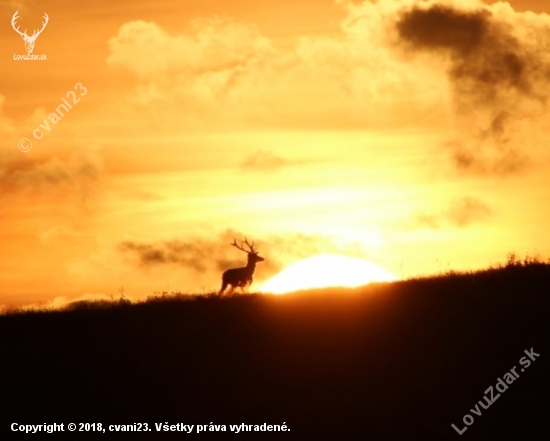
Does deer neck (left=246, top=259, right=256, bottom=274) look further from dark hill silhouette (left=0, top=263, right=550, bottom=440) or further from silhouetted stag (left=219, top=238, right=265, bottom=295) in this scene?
dark hill silhouette (left=0, top=263, right=550, bottom=440)

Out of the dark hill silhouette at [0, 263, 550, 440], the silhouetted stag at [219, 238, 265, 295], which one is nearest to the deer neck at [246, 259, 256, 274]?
the silhouetted stag at [219, 238, 265, 295]

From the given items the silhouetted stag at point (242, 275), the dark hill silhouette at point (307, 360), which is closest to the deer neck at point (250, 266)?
the silhouetted stag at point (242, 275)

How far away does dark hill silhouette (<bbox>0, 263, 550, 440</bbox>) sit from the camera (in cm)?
2073

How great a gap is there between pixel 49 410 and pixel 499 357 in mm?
9606

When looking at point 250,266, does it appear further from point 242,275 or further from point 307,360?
point 307,360

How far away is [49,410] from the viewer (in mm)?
21719

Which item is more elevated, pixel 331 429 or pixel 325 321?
pixel 325 321

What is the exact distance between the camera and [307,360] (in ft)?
74.6

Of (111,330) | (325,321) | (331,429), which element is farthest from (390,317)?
(111,330)

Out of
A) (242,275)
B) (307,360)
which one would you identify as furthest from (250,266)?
(307,360)

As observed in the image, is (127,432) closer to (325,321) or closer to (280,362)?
(280,362)

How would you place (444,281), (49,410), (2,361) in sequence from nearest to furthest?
(49,410), (2,361), (444,281)

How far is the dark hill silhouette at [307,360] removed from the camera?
20734mm

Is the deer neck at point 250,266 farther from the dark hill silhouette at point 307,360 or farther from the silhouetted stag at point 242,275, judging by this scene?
the dark hill silhouette at point 307,360
